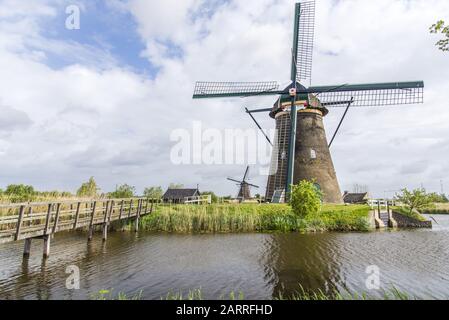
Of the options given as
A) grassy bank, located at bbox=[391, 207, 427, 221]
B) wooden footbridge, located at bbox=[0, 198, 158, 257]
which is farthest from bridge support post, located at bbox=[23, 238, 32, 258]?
grassy bank, located at bbox=[391, 207, 427, 221]

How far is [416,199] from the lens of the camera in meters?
21.0

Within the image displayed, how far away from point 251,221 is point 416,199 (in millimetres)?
13061

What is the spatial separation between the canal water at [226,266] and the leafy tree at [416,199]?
7476 millimetres

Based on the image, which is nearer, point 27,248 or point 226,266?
point 226,266

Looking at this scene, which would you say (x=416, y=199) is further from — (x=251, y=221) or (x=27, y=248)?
(x=27, y=248)

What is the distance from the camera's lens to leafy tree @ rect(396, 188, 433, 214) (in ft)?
68.7

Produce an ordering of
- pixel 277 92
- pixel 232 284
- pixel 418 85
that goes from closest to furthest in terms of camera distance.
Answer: pixel 232 284 < pixel 418 85 < pixel 277 92

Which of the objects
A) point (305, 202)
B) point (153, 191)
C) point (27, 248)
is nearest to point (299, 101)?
point (305, 202)

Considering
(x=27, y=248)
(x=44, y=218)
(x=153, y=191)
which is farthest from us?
(x=153, y=191)

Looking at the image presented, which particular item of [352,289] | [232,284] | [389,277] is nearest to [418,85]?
[389,277]

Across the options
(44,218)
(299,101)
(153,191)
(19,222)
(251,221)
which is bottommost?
(251,221)

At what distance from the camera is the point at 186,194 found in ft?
111
